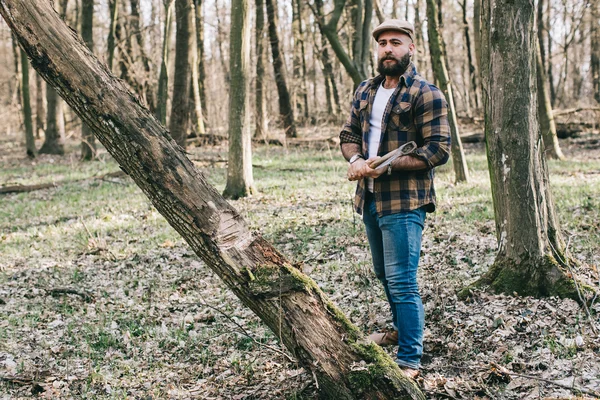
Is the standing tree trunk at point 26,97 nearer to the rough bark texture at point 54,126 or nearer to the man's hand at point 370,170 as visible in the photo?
the rough bark texture at point 54,126

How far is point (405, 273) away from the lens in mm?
4164

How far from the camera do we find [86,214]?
1218cm

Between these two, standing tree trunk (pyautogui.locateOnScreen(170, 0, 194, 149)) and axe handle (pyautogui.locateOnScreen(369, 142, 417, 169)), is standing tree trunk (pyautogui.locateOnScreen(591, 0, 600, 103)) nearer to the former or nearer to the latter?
standing tree trunk (pyautogui.locateOnScreen(170, 0, 194, 149))

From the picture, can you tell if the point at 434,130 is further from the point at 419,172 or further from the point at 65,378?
the point at 65,378

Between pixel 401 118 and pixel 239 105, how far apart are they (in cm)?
772

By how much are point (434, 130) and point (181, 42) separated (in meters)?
16.3

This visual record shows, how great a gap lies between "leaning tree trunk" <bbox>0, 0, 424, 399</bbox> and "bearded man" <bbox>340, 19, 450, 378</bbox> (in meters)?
0.42

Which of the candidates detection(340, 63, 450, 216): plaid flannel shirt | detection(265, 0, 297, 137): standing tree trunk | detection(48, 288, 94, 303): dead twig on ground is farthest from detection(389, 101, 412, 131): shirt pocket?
detection(265, 0, 297, 137): standing tree trunk

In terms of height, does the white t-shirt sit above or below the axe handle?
above

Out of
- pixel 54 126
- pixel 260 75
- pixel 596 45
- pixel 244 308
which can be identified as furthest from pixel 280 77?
pixel 244 308

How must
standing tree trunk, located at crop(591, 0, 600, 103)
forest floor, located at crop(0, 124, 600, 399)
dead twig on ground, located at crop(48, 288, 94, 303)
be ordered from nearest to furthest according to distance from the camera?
forest floor, located at crop(0, 124, 600, 399), dead twig on ground, located at crop(48, 288, 94, 303), standing tree trunk, located at crop(591, 0, 600, 103)

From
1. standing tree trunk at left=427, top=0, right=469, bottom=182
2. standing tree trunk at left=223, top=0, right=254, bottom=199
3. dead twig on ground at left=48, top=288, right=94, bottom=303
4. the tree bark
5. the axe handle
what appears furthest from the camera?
the tree bark

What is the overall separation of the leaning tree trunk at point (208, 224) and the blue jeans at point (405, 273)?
0.36m

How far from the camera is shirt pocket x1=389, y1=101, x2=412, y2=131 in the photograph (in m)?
4.21
